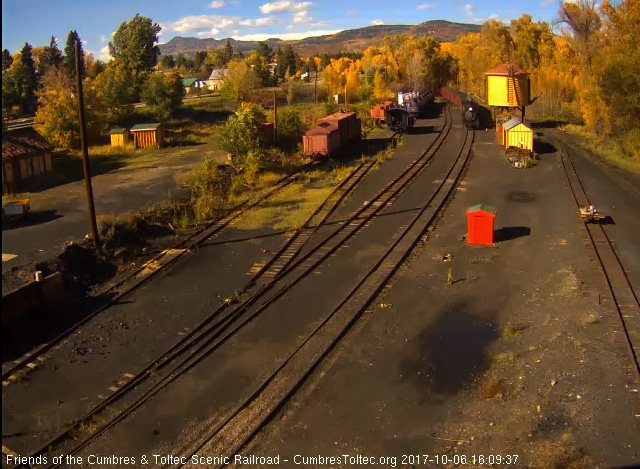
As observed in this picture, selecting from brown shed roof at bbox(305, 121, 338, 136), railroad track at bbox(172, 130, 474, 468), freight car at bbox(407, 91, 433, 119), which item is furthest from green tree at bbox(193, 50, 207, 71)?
railroad track at bbox(172, 130, 474, 468)

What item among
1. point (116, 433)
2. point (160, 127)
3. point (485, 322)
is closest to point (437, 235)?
point (485, 322)

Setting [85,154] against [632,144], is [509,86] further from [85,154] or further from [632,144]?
[85,154]

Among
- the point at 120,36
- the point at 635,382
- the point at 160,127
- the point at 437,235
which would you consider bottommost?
the point at 635,382

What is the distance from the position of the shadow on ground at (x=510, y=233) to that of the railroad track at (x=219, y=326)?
416 centimetres

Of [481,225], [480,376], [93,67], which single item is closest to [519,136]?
[481,225]

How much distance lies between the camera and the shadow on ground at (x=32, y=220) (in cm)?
1876

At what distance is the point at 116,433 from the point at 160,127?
33.2 meters


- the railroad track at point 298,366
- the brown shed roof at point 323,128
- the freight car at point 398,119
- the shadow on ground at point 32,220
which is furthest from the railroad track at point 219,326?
the freight car at point 398,119

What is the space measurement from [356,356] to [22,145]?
908 inches

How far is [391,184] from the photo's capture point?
24234mm

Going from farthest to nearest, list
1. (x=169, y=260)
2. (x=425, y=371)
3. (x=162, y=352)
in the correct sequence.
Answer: (x=169, y=260), (x=162, y=352), (x=425, y=371)

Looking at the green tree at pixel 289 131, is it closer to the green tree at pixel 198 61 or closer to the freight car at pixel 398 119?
the freight car at pixel 398 119

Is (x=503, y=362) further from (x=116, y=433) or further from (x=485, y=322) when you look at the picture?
(x=116, y=433)

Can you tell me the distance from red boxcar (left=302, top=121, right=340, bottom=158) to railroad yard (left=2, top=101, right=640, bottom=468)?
1191 centimetres
